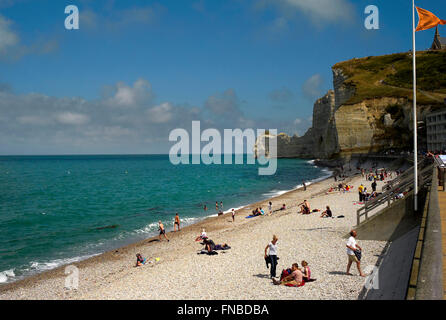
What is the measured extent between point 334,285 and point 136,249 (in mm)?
14557

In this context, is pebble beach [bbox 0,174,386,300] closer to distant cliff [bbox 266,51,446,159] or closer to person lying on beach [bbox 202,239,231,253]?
person lying on beach [bbox 202,239,231,253]

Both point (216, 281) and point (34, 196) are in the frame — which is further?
point (34, 196)

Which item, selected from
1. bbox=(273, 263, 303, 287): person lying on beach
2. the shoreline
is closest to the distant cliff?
the shoreline

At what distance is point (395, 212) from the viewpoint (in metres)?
13.6

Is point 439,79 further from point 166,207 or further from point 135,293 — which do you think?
point 135,293

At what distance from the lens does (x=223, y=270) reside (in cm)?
1327

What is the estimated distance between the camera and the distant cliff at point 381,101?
70.8m

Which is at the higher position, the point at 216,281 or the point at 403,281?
the point at 403,281

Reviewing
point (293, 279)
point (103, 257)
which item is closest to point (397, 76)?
point (103, 257)

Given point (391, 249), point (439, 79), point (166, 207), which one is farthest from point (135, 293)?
point (439, 79)

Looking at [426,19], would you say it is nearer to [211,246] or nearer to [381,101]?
[211,246]

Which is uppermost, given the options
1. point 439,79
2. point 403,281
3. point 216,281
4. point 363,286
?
point 439,79
